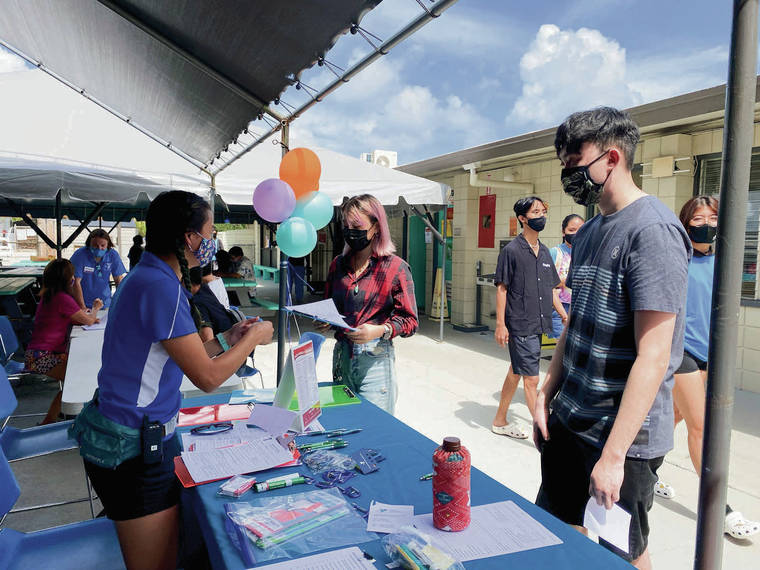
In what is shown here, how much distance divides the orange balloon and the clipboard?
141cm

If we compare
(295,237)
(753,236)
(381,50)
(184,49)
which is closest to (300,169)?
(295,237)

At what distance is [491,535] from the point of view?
118 centimetres

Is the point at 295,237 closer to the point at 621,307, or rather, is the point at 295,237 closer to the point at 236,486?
the point at 236,486

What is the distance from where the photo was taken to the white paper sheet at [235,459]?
151 cm

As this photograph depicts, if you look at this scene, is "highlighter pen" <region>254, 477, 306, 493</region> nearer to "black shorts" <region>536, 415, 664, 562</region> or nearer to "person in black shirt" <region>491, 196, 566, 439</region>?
"black shorts" <region>536, 415, 664, 562</region>

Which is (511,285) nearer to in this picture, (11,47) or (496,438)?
(496,438)

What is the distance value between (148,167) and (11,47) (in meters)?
2.16

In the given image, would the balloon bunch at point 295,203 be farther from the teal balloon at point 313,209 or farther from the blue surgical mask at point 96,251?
the blue surgical mask at point 96,251

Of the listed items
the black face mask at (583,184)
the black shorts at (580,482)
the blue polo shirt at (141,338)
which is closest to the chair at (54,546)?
the blue polo shirt at (141,338)

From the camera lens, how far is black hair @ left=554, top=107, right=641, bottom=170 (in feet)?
4.64

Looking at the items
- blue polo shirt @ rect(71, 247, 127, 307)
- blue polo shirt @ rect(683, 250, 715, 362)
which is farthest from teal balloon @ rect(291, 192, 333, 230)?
blue polo shirt @ rect(71, 247, 127, 307)

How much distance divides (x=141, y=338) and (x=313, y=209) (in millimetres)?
1944

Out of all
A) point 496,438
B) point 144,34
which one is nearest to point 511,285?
point 496,438

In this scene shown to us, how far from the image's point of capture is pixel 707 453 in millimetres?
1043
